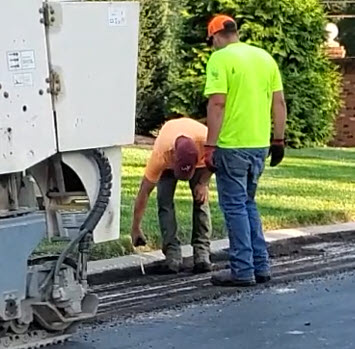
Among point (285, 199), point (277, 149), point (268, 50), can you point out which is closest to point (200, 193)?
point (277, 149)

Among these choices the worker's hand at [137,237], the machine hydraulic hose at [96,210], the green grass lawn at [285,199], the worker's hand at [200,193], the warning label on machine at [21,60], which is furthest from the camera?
the green grass lawn at [285,199]

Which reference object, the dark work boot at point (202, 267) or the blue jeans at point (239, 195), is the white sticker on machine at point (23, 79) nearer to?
the blue jeans at point (239, 195)

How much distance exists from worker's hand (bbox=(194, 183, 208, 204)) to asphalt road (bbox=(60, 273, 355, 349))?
3.18ft

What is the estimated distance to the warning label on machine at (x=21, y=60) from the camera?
6215 millimetres

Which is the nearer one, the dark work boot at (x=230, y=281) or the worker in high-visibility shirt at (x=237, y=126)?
the worker in high-visibility shirt at (x=237, y=126)

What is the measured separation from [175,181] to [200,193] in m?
0.20

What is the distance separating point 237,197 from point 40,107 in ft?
8.62

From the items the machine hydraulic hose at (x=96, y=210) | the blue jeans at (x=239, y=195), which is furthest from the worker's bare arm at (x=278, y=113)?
the machine hydraulic hose at (x=96, y=210)

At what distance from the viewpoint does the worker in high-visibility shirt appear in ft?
28.1

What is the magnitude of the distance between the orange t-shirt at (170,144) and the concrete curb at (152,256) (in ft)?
2.30

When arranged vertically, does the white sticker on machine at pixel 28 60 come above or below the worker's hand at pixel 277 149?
above

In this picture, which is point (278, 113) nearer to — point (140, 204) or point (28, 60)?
point (140, 204)

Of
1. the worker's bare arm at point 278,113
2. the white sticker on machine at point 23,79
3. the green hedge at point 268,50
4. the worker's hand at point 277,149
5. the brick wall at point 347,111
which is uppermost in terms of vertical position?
the white sticker on machine at point 23,79

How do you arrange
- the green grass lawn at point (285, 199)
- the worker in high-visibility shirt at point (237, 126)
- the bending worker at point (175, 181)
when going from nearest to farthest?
1. the worker in high-visibility shirt at point (237, 126)
2. the bending worker at point (175, 181)
3. the green grass lawn at point (285, 199)
